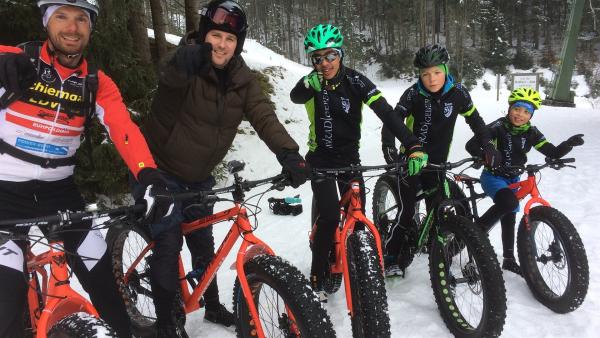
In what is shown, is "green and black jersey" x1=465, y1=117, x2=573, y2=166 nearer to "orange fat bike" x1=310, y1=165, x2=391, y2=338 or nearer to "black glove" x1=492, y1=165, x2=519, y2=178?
"black glove" x1=492, y1=165, x2=519, y2=178

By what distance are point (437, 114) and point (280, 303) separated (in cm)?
253

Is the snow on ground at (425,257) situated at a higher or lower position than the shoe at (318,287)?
lower

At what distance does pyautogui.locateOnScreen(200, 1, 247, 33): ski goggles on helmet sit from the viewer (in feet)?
9.14

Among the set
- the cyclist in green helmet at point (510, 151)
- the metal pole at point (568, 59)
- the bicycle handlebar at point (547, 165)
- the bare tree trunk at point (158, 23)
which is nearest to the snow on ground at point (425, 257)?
the cyclist in green helmet at point (510, 151)

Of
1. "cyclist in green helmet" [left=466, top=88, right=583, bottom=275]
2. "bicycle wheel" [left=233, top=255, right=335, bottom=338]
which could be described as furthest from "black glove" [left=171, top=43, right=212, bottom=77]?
"cyclist in green helmet" [left=466, top=88, right=583, bottom=275]

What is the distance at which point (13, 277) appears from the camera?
220cm

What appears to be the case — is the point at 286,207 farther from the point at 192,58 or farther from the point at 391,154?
the point at 192,58

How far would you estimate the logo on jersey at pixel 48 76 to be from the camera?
2374 millimetres

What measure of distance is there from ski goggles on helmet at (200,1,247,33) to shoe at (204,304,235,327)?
2.43 m

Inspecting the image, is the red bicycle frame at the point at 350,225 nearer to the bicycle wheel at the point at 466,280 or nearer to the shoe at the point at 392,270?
the bicycle wheel at the point at 466,280

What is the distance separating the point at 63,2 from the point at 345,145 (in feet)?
8.10

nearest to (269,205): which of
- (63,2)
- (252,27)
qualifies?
(63,2)

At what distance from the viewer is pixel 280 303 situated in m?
2.44

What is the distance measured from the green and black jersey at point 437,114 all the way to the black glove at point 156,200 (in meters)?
2.42
